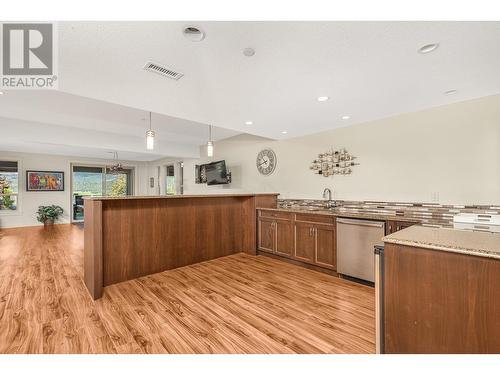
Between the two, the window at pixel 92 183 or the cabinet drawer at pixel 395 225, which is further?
the window at pixel 92 183

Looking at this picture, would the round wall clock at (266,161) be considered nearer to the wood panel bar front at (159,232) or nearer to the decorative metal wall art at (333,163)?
the wood panel bar front at (159,232)

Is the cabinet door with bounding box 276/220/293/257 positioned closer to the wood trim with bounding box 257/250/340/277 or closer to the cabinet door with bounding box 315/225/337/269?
the wood trim with bounding box 257/250/340/277

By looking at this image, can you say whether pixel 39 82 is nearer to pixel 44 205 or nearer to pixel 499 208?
pixel 499 208

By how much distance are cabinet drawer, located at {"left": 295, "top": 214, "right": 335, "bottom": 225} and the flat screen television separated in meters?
2.79

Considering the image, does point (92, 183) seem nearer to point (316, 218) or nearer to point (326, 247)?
point (316, 218)

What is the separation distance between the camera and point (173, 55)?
6.00 ft

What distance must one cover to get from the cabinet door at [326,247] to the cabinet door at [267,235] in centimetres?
85

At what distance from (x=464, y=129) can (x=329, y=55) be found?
2316 millimetres

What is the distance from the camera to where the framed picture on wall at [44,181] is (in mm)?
7445

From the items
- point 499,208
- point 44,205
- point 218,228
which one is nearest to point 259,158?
point 218,228

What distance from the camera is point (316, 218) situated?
3496 millimetres

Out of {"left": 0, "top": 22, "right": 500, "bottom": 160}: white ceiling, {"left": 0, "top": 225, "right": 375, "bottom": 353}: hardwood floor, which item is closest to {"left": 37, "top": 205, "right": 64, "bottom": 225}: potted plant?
{"left": 0, "top": 225, "right": 375, "bottom": 353}: hardwood floor

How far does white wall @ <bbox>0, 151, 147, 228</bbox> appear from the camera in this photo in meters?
7.18

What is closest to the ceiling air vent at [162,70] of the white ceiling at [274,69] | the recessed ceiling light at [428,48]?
the white ceiling at [274,69]
